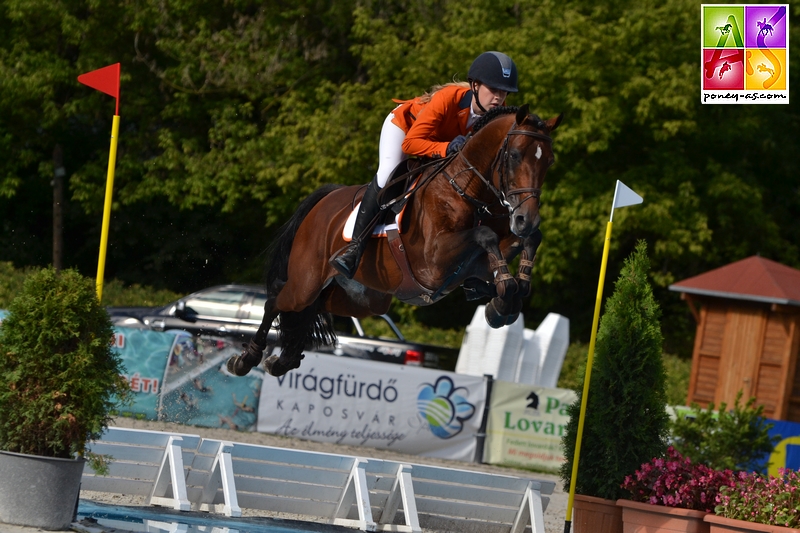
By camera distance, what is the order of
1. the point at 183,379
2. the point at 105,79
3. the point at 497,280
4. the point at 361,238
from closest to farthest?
the point at 497,280 < the point at 361,238 < the point at 105,79 < the point at 183,379

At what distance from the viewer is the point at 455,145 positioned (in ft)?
19.5

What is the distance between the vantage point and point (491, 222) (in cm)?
605

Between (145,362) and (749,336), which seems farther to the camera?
(749,336)

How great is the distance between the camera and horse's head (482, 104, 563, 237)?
5.25 m

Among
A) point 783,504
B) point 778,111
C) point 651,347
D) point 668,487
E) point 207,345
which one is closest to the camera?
point 783,504

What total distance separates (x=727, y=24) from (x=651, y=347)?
797cm

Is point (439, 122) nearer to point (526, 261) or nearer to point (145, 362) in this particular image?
point (526, 261)

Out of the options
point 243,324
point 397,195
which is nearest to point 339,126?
point 243,324

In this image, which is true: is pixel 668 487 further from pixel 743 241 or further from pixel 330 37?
pixel 330 37

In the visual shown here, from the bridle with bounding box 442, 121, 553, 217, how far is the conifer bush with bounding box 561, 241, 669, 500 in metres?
1.83

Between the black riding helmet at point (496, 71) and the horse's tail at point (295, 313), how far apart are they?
2.18m

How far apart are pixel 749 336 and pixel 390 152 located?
35.4 ft

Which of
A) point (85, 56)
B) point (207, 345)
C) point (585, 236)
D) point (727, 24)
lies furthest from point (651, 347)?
point (85, 56)

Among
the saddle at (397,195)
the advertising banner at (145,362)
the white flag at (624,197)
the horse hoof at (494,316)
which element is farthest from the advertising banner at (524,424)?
the horse hoof at (494,316)
